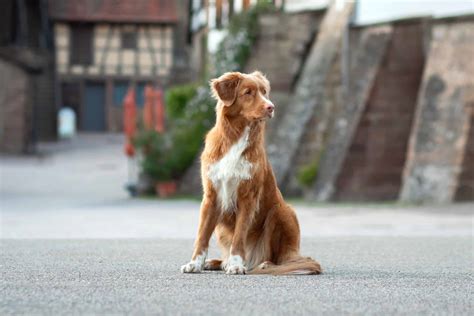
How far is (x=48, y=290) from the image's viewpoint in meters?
7.04

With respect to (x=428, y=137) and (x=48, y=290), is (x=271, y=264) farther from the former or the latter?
(x=428, y=137)

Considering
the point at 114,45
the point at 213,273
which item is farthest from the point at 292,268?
the point at 114,45

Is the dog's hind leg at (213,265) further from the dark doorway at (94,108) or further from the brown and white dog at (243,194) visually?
the dark doorway at (94,108)

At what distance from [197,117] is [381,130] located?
19.7 ft

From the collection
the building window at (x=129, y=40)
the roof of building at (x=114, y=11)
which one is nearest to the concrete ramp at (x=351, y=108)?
the roof of building at (x=114, y=11)

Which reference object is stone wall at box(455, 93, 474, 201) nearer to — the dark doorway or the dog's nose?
the dog's nose

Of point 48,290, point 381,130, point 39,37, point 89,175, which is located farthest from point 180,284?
point 39,37

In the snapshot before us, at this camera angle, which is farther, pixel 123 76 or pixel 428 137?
pixel 123 76

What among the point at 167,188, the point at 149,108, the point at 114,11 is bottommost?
the point at 167,188

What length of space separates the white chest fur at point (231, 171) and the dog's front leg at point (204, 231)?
0.41 ft

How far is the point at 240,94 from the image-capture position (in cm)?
795

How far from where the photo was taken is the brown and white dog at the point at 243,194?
795 cm

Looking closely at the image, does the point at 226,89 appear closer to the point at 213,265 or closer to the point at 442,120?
the point at 213,265

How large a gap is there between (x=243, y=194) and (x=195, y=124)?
60.2ft
